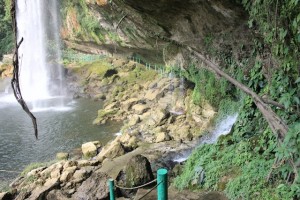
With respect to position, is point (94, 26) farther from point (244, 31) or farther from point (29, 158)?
point (244, 31)

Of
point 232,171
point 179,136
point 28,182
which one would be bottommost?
point 28,182

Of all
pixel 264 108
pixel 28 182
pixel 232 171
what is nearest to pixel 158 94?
pixel 28 182

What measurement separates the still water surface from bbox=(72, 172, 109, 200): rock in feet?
12.5

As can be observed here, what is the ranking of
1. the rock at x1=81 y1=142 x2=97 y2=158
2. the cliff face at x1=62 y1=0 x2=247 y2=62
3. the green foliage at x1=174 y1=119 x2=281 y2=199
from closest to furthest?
the green foliage at x1=174 y1=119 x2=281 y2=199, the cliff face at x1=62 y1=0 x2=247 y2=62, the rock at x1=81 y1=142 x2=97 y2=158

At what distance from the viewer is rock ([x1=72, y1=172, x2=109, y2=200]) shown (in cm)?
721

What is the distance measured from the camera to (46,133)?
541 inches

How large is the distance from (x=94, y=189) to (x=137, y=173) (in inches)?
42.9

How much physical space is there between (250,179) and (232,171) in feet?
2.27

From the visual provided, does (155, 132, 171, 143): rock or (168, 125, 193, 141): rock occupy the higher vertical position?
(168, 125, 193, 141): rock

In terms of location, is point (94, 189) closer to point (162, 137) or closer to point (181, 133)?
point (162, 137)

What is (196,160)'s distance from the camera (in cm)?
687

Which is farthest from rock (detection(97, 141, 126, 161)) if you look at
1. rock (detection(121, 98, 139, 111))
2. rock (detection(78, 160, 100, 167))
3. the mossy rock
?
rock (detection(121, 98, 139, 111))

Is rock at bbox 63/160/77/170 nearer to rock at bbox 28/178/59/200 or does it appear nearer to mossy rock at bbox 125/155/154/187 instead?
rock at bbox 28/178/59/200

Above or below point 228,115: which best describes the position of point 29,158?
below
